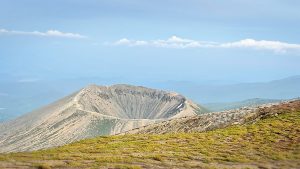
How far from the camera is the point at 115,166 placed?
38938mm

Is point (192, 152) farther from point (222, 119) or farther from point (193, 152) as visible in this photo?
point (222, 119)

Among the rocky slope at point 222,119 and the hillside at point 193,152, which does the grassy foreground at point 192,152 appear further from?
the rocky slope at point 222,119

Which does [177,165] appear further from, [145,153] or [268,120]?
[268,120]

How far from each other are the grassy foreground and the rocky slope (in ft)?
39.4

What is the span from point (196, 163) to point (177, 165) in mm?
2314

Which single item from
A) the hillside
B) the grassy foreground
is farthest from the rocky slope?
the grassy foreground

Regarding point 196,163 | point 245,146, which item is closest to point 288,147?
point 245,146

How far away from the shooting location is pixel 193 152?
4859cm

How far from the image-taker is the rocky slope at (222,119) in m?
77.7

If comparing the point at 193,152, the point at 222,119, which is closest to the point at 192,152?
the point at 193,152

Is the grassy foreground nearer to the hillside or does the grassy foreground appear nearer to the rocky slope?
the hillside

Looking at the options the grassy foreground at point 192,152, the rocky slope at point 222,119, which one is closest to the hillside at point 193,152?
the grassy foreground at point 192,152

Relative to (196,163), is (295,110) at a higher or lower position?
higher

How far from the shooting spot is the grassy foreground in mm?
40844
